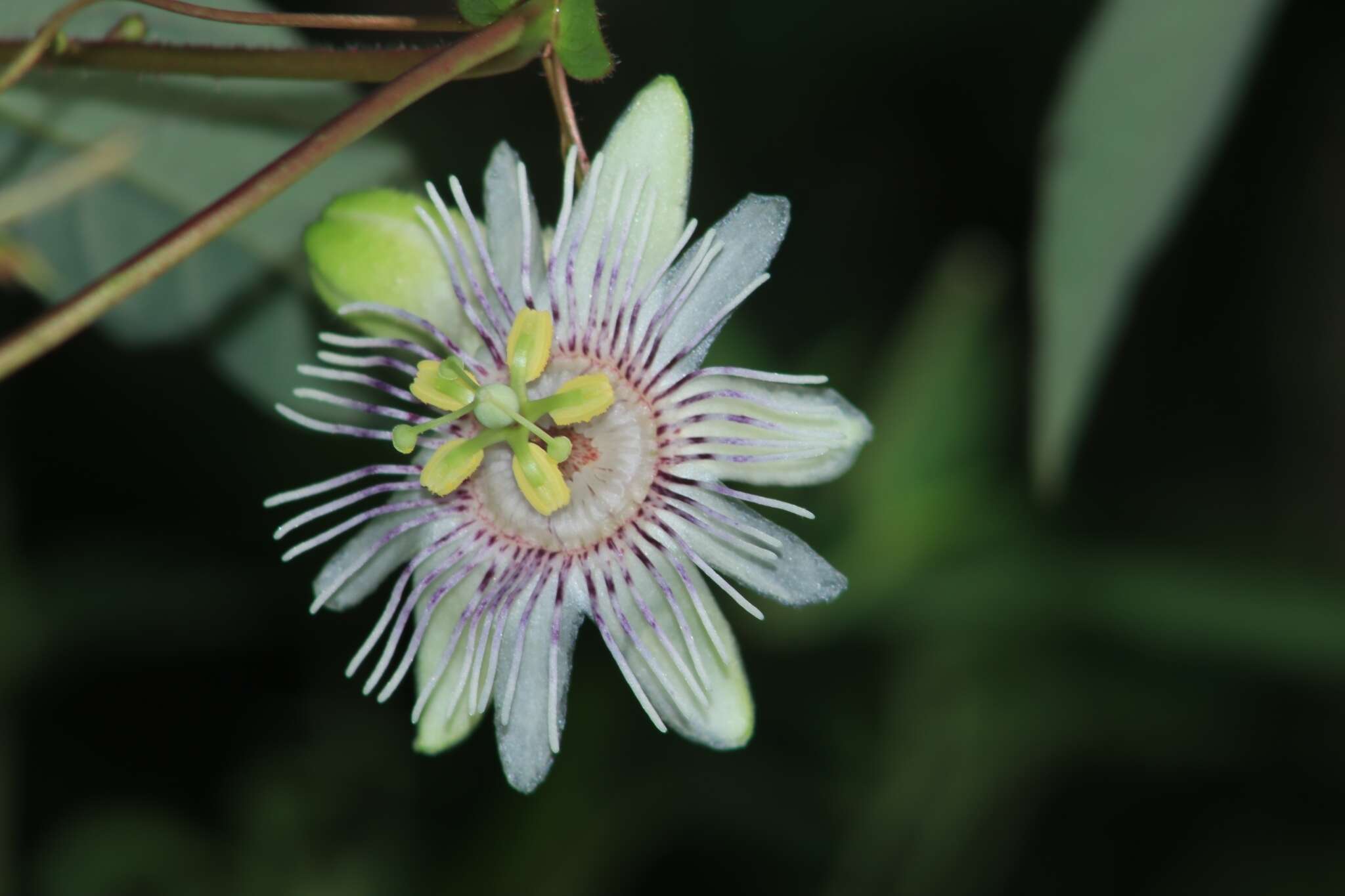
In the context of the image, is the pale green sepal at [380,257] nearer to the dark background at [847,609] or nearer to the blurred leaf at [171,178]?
the blurred leaf at [171,178]

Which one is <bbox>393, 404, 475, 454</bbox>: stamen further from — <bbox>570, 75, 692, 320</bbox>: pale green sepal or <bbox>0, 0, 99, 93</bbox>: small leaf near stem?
<bbox>0, 0, 99, 93</bbox>: small leaf near stem

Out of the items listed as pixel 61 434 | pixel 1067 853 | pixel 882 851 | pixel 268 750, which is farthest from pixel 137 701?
pixel 1067 853

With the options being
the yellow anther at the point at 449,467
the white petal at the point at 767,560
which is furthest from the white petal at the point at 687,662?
the yellow anther at the point at 449,467

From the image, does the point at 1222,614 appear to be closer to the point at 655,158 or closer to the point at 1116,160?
the point at 1116,160

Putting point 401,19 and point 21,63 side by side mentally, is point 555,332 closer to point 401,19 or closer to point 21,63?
point 401,19

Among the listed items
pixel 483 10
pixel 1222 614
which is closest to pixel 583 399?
pixel 483 10

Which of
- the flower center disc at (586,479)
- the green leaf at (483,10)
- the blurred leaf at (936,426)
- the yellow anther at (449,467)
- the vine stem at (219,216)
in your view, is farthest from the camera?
the blurred leaf at (936,426)
